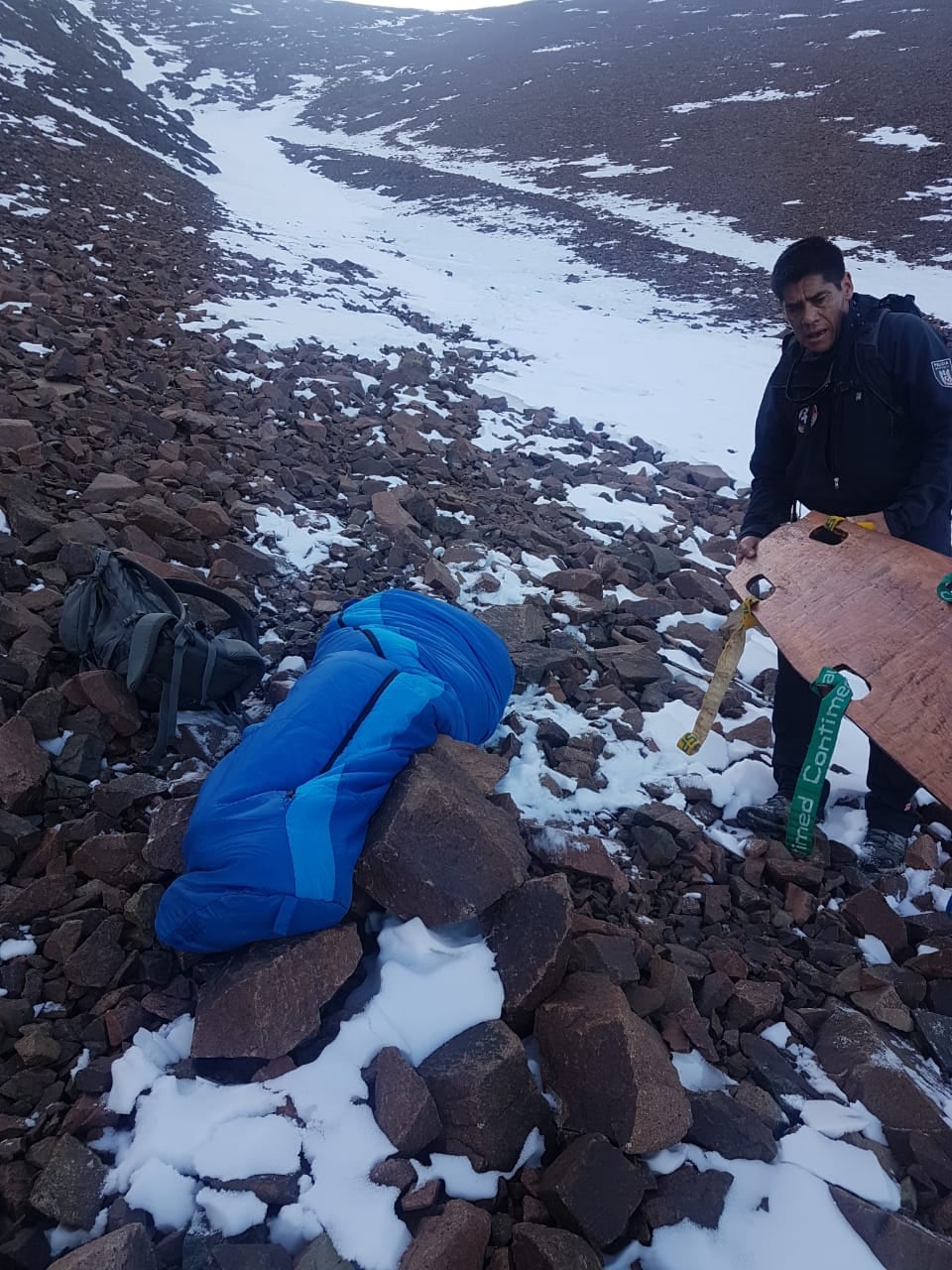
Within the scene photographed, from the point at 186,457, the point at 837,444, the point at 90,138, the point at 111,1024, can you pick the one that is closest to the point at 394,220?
the point at 90,138

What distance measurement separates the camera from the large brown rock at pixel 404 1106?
70.4 inches

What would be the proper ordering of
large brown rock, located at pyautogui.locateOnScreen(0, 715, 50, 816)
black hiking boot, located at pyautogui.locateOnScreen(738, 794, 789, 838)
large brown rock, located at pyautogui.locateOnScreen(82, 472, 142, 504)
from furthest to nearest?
large brown rock, located at pyautogui.locateOnScreen(82, 472, 142, 504) → black hiking boot, located at pyautogui.locateOnScreen(738, 794, 789, 838) → large brown rock, located at pyautogui.locateOnScreen(0, 715, 50, 816)

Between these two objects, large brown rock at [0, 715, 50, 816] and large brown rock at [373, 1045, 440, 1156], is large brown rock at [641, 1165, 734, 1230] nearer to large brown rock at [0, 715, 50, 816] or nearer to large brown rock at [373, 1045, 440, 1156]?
large brown rock at [373, 1045, 440, 1156]

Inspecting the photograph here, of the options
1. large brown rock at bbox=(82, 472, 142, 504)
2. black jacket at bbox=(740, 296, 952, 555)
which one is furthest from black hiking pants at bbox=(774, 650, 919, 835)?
large brown rock at bbox=(82, 472, 142, 504)

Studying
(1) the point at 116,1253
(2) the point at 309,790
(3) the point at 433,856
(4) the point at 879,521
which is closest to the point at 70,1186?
(1) the point at 116,1253

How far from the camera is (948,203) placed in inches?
686

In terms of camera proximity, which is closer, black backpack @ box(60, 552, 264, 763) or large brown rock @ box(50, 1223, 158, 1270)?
large brown rock @ box(50, 1223, 158, 1270)

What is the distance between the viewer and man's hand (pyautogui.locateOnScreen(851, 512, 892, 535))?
106 inches

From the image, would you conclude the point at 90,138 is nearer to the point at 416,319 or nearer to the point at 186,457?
the point at 416,319

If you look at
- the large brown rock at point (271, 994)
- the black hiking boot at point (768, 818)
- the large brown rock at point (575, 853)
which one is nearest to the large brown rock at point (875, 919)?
the black hiking boot at point (768, 818)

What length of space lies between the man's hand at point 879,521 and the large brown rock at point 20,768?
2993mm

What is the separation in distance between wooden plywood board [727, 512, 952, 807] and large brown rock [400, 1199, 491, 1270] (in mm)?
1477

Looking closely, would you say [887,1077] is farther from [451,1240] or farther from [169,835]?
[169,835]

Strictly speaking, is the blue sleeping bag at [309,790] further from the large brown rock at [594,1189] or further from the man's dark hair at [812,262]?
the man's dark hair at [812,262]
